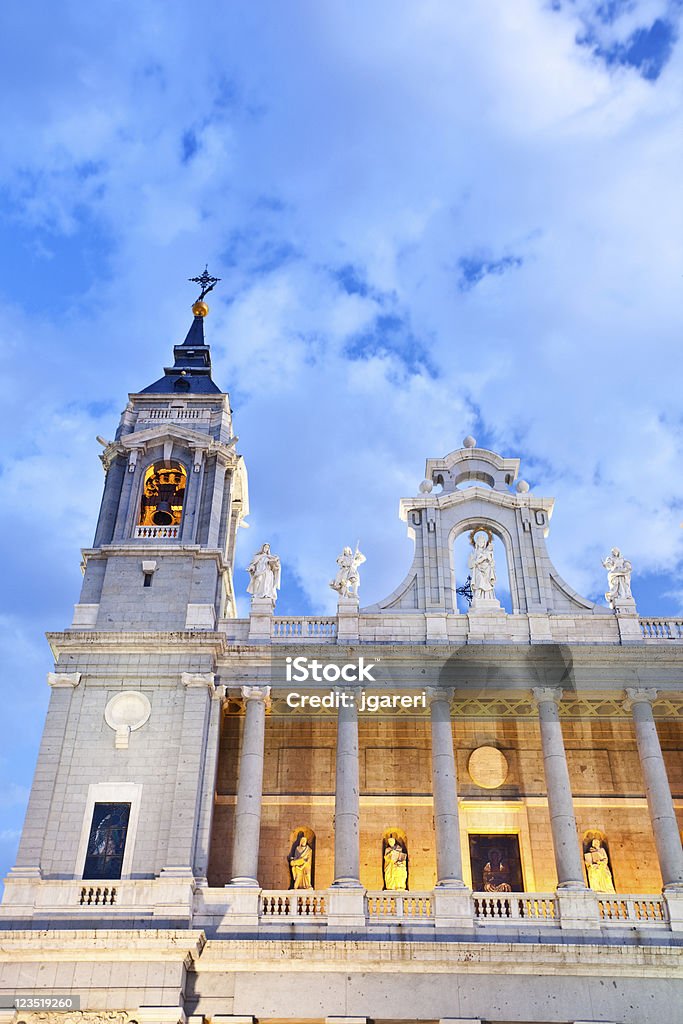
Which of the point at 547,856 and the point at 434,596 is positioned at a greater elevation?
the point at 434,596

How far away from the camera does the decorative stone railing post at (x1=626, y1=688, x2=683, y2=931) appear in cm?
2678

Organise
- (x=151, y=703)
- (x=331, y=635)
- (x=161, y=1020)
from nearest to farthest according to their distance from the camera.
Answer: (x=161, y=1020)
(x=151, y=703)
(x=331, y=635)

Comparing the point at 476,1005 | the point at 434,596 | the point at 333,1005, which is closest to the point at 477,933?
the point at 476,1005

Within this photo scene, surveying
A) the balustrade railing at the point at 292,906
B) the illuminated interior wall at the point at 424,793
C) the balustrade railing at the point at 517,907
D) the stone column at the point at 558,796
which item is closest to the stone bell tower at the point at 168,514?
the illuminated interior wall at the point at 424,793

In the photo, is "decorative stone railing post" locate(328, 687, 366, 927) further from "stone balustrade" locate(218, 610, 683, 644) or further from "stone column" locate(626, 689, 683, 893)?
"stone column" locate(626, 689, 683, 893)

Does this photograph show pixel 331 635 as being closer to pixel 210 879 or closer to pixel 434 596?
pixel 434 596

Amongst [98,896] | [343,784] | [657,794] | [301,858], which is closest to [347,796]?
[343,784]

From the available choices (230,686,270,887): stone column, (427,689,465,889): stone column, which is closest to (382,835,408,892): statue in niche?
(427,689,465,889): stone column

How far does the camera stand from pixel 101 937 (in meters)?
24.8

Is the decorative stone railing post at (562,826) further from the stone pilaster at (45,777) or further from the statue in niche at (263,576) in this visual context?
the stone pilaster at (45,777)

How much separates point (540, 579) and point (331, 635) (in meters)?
6.90

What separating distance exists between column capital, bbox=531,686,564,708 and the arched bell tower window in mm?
13069

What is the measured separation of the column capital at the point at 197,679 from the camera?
96.5ft

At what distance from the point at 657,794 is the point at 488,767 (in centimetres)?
551
